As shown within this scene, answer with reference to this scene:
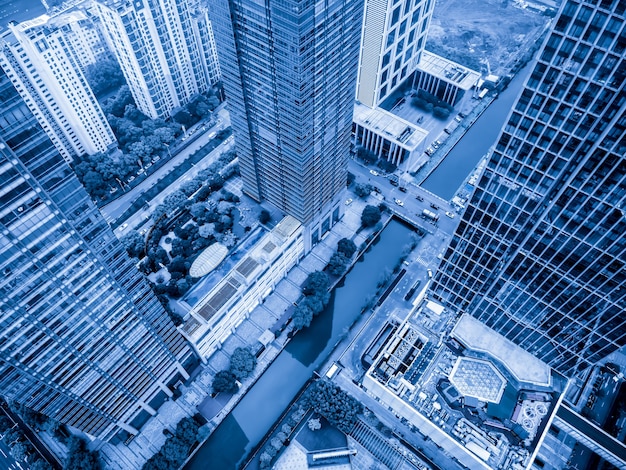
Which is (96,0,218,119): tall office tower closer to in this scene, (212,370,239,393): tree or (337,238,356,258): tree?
(337,238,356,258): tree

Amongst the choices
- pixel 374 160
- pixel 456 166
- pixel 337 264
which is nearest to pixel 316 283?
pixel 337 264

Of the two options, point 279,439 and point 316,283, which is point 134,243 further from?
point 279,439

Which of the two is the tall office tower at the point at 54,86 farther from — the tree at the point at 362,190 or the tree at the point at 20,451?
the tree at the point at 362,190

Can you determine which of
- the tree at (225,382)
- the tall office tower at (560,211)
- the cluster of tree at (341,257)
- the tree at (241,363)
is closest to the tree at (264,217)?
the cluster of tree at (341,257)

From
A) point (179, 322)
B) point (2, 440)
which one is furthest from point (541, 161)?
point (2, 440)

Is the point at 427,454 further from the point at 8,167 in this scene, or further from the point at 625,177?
the point at 8,167
